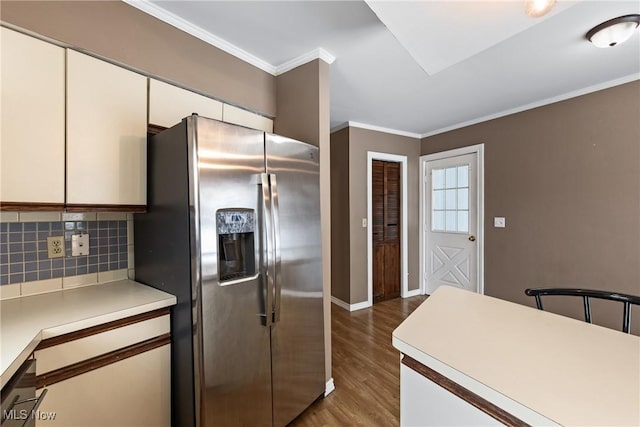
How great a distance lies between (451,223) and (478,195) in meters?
0.55

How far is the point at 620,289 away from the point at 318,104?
10.2 feet

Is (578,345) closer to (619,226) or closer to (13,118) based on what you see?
(13,118)

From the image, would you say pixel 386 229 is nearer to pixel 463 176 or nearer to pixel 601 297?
pixel 463 176

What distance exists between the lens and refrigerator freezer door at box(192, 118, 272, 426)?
1.23 m

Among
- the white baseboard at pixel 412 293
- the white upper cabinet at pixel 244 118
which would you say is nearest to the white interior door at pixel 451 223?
the white baseboard at pixel 412 293

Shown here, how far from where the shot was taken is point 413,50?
1.35 m

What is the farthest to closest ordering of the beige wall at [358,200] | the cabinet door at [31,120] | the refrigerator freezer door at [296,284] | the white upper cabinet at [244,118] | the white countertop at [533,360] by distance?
the beige wall at [358,200], the white upper cabinet at [244,118], the refrigerator freezer door at [296,284], the cabinet door at [31,120], the white countertop at [533,360]

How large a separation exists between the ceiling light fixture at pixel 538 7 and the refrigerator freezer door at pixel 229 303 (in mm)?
1226

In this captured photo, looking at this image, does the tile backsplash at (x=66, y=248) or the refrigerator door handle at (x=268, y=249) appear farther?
the refrigerator door handle at (x=268, y=249)

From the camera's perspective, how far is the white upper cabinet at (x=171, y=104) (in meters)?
1.57

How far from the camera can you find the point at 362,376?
2.18 meters

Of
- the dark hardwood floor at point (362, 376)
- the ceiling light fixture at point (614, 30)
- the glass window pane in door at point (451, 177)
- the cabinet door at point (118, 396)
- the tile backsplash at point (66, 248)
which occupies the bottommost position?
the dark hardwood floor at point (362, 376)

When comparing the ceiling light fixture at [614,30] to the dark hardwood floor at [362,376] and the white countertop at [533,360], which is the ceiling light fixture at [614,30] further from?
the dark hardwood floor at [362,376]

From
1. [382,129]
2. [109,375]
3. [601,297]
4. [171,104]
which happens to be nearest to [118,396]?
[109,375]
